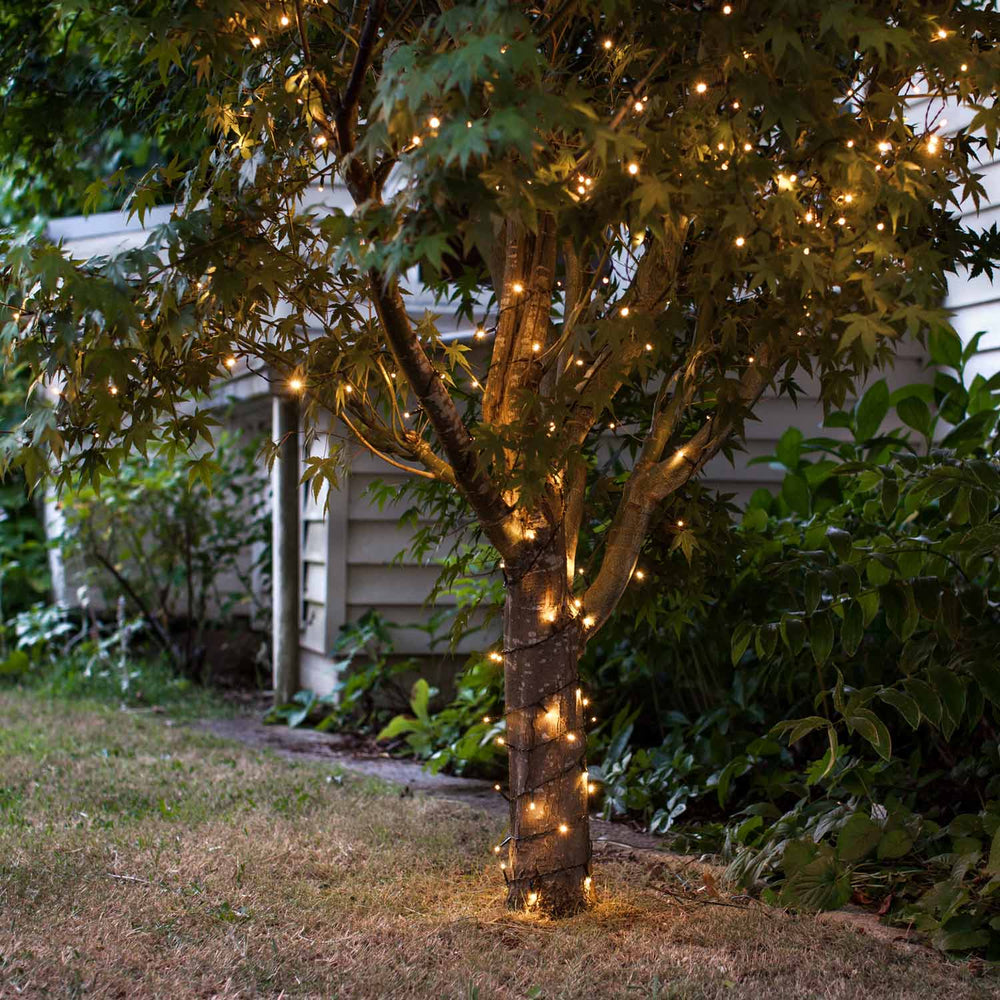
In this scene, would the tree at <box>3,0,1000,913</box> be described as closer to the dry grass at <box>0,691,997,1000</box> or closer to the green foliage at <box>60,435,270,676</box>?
the dry grass at <box>0,691,997,1000</box>

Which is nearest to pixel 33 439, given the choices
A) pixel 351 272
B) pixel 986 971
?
pixel 351 272

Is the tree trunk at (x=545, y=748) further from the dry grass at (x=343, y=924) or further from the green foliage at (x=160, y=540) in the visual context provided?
the green foliage at (x=160, y=540)

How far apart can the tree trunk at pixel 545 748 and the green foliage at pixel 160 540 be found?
4.11m

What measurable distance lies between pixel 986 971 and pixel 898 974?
20 centimetres

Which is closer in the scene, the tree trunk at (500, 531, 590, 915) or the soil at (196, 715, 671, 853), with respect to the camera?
the tree trunk at (500, 531, 590, 915)

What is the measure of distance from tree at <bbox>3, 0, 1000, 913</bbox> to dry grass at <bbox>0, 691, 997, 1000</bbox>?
0.87ft

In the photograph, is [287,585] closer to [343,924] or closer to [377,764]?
[377,764]

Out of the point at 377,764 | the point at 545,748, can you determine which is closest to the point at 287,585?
the point at 377,764

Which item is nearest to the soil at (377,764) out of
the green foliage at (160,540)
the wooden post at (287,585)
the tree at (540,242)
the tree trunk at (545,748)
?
the wooden post at (287,585)

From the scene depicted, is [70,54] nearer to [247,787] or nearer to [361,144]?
Answer: [247,787]

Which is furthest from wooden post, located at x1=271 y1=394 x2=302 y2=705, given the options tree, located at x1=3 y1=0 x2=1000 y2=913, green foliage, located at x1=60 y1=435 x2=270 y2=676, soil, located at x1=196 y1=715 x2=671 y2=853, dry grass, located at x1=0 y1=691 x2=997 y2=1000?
tree, located at x1=3 y1=0 x2=1000 y2=913

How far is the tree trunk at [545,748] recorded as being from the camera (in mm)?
2559

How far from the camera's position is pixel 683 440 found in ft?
9.91

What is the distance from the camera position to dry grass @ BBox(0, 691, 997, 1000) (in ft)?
7.03
